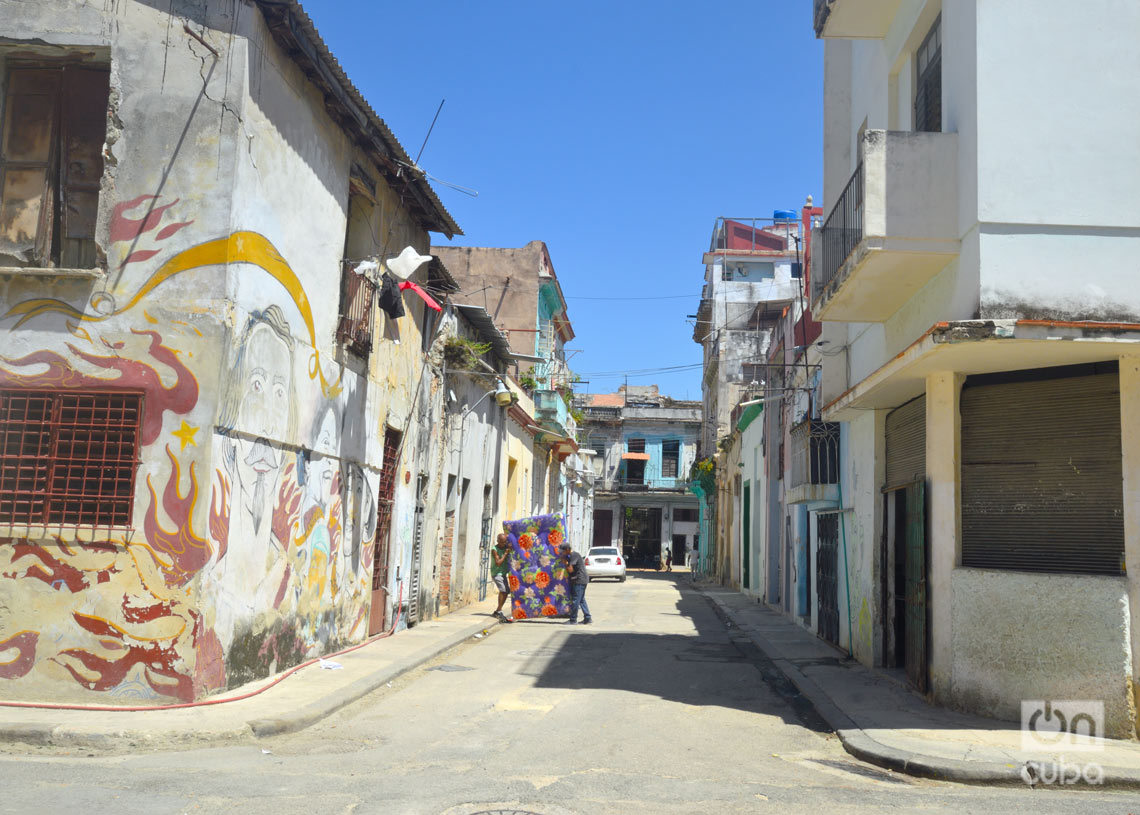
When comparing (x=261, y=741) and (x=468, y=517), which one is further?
(x=468, y=517)

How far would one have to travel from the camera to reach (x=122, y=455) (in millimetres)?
9219

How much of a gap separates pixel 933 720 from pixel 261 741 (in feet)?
19.4

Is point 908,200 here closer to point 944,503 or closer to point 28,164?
point 944,503

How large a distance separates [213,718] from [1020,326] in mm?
7479

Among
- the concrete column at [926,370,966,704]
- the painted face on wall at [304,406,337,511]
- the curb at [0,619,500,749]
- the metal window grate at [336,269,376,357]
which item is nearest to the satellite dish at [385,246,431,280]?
the metal window grate at [336,269,376,357]

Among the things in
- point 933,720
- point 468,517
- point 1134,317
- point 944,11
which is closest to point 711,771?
point 933,720

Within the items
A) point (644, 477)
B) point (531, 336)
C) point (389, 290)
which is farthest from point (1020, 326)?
point (644, 477)

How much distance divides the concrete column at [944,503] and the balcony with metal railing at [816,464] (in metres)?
5.51

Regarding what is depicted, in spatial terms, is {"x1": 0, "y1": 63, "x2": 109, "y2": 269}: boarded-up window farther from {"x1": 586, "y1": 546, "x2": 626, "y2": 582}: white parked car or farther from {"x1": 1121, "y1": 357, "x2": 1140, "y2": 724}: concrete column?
{"x1": 586, "y1": 546, "x2": 626, "y2": 582}: white parked car

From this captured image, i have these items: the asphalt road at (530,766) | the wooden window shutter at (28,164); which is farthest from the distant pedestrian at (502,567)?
the wooden window shutter at (28,164)

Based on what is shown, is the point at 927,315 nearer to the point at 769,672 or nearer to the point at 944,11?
the point at 944,11

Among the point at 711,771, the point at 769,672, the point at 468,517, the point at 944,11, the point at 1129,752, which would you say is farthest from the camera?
the point at 468,517

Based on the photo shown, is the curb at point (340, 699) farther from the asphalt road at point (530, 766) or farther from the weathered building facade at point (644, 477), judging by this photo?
the weathered building facade at point (644, 477)

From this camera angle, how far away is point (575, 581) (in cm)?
1906
